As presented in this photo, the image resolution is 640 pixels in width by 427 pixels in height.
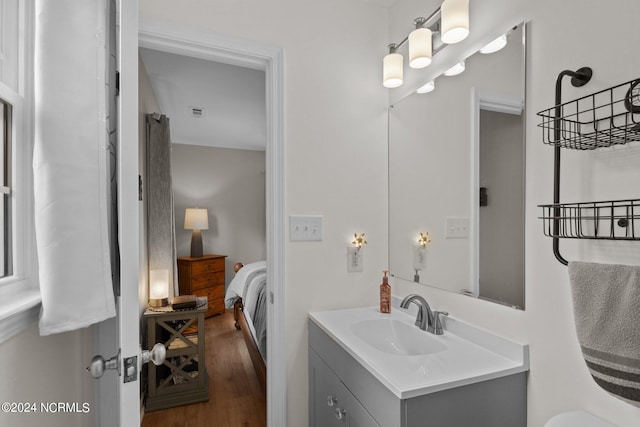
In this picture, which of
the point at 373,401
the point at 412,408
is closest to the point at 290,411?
the point at 373,401

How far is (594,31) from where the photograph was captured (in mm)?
911

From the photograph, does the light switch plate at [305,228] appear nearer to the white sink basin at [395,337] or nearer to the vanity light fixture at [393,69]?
the white sink basin at [395,337]

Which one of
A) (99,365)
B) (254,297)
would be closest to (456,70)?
(99,365)

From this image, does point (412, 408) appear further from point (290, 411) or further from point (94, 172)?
point (94, 172)

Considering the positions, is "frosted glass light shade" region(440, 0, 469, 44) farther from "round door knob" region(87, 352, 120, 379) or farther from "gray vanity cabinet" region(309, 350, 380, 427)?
"round door knob" region(87, 352, 120, 379)

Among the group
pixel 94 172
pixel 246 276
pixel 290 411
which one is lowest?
pixel 290 411

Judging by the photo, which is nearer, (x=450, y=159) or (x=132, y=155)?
(x=132, y=155)

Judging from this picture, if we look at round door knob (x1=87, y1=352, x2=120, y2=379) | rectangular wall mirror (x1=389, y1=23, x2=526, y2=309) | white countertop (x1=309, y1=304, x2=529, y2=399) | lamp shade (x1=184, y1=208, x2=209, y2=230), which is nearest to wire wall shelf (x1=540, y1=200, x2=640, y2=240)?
rectangular wall mirror (x1=389, y1=23, x2=526, y2=309)

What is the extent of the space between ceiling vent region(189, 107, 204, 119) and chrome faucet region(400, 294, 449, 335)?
315 cm

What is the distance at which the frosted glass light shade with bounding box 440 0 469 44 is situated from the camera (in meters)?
1.25

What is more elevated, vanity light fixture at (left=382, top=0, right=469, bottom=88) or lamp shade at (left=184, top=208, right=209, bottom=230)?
vanity light fixture at (left=382, top=0, right=469, bottom=88)

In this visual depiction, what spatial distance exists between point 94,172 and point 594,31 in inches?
56.2

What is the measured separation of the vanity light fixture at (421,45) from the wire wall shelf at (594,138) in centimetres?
62

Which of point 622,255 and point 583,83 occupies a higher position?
point 583,83
